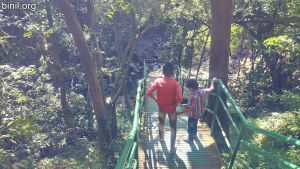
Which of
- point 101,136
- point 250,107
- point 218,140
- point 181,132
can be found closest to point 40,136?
point 101,136

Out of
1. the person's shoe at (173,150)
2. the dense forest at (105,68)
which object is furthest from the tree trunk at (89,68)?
the person's shoe at (173,150)

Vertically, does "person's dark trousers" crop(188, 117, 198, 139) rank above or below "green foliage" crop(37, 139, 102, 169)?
above

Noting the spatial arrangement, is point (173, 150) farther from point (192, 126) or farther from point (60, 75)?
point (60, 75)

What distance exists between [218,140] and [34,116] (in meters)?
8.03

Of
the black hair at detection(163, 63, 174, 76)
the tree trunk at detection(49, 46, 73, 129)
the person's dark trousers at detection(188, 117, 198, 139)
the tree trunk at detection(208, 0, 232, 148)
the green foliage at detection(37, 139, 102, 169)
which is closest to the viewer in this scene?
the black hair at detection(163, 63, 174, 76)

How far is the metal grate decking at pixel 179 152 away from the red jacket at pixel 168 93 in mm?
795

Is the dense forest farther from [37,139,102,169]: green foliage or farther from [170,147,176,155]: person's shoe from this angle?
[170,147,176,155]: person's shoe

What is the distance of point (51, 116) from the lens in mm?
13914

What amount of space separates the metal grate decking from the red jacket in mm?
795

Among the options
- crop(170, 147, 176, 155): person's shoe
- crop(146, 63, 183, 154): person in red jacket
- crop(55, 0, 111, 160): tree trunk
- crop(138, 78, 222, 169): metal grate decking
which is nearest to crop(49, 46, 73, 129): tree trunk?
crop(55, 0, 111, 160): tree trunk

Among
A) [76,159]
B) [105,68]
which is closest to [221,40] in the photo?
[105,68]

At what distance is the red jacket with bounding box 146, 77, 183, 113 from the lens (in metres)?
5.46

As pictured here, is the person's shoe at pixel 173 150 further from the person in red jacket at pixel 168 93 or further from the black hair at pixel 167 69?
the black hair at pixel 167 69

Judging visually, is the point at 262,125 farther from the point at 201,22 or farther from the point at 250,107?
the point at 201,22
